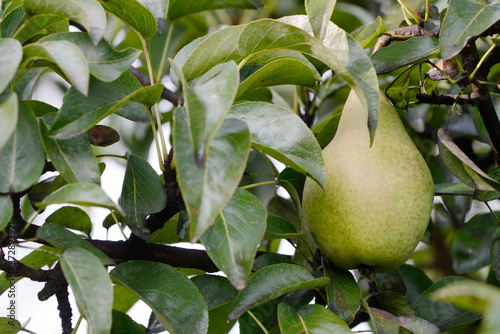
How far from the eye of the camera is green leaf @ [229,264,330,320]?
20.9 inches

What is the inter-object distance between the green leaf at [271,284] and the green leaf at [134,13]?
325 millimetres

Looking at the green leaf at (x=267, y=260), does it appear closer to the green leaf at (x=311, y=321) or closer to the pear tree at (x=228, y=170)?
the pear tree at (x=228, y=170)

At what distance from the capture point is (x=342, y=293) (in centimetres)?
61

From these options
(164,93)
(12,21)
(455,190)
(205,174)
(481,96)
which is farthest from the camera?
(164,93)

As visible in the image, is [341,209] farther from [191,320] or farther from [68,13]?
[68,13]

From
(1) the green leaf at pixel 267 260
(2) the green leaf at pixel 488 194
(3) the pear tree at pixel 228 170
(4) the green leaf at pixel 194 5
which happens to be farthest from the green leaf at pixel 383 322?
(4) the green leaf at pixel 194 5

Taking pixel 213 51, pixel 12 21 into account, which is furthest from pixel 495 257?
pixel 12 21

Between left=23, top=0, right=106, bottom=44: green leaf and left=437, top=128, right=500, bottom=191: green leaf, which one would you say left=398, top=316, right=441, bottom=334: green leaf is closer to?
left=437, top=128, right=500, bottom=191: green leaf

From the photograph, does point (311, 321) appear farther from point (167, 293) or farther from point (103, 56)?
point (103, 56)

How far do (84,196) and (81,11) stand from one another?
0.60 ft

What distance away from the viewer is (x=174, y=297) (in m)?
0.56

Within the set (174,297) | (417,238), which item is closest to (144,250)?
(174,297)

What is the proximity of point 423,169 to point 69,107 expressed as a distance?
42 cm

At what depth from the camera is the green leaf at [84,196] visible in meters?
0.42
